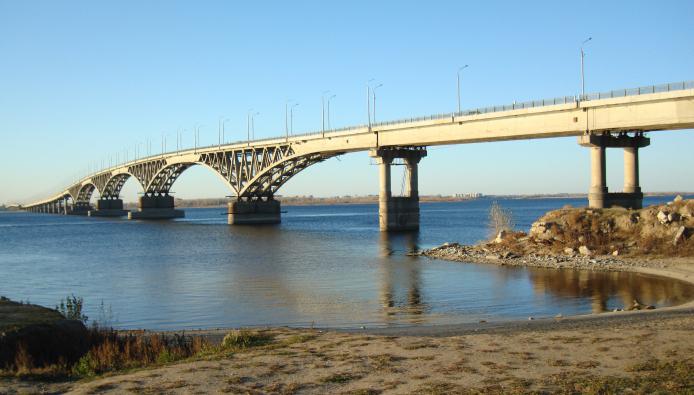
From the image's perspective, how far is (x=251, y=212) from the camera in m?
107

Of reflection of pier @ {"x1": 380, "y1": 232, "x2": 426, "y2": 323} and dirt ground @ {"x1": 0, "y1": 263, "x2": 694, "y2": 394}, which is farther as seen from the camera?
reflection of pier @ {"x1": 380, "y1": 232, "x2": 426, "y2": 323}

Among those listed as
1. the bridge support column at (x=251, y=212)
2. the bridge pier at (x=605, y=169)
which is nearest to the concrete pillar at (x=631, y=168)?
the bridge pier at (x=605, y=169)

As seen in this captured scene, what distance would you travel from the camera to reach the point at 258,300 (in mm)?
27594

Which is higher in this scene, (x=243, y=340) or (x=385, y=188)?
(x=385, y=188)

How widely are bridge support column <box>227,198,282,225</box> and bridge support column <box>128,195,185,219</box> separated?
41473 mm

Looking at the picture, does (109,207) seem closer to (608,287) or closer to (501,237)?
(501,237)

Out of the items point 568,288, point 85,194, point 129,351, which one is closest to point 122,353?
point 129,351

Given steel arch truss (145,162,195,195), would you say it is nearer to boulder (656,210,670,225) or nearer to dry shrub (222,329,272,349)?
boulder (656,210,670,225)

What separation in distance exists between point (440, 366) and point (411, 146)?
62.6 metres

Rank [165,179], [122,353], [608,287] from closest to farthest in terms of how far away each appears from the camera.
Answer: [122,353] < [608,287] < [165,179]

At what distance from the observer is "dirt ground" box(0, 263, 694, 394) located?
10.8 metres

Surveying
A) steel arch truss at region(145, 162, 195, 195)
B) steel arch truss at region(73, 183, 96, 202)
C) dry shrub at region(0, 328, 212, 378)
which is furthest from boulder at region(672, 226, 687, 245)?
steel arch truss at region(73, 183, 96, 202)

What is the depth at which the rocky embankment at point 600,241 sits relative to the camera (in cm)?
3578

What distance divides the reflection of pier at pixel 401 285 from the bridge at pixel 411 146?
13158 millimetres
